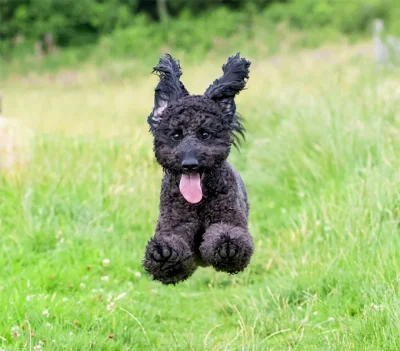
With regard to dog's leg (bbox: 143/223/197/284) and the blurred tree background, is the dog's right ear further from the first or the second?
the blurred tree background

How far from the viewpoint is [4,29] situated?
31.8 meters

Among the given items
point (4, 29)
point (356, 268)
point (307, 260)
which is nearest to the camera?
point (356, 268)

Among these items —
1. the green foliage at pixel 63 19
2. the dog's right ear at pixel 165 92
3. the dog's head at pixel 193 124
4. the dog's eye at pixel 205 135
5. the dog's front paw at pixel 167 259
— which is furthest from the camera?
the green foliage at pixel 63 19

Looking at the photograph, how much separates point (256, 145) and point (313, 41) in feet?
52.8

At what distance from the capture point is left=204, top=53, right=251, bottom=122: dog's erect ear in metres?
3.74

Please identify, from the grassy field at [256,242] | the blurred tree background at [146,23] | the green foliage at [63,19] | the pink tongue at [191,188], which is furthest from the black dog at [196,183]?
the green foliage at [63,19]

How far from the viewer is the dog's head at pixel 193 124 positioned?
3.44 metres

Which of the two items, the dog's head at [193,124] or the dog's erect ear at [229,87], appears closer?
the dog's head at [193,124]

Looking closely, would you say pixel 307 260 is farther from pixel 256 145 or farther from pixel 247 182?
pixel 256 145

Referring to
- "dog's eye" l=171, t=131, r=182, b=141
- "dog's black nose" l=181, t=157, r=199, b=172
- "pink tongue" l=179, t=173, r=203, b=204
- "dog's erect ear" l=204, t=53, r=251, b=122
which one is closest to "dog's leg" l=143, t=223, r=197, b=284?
"pink tongue" l=179, t=173, r=203, b=204

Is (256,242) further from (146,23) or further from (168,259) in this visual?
(146,23)

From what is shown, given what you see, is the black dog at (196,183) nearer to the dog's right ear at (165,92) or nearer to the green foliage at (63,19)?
the dog's right ear at (165,92)

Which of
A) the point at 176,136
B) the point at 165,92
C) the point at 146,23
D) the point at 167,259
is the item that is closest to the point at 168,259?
the point at 167,259

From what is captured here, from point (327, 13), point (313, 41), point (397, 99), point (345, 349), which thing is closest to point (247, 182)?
point (397, 99)
